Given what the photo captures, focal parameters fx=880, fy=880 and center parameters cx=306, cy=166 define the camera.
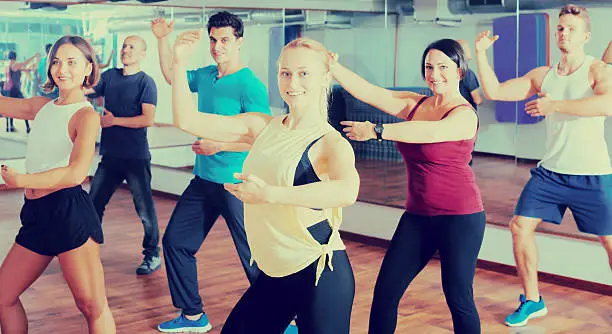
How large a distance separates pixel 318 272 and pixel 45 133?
1.28m

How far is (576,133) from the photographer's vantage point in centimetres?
436

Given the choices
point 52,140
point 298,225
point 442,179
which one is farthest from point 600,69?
point 52,140

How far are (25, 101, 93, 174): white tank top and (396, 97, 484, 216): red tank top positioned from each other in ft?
4.04

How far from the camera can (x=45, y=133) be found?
3.13 meters

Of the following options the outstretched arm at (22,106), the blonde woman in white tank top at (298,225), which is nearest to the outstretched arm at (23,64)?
the outstretched arm at (22,106)

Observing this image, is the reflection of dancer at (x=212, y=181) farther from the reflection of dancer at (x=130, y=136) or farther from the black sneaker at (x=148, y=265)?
the black sneaker at (x=148, y=265)

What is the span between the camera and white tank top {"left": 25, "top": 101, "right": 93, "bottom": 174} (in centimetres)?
312

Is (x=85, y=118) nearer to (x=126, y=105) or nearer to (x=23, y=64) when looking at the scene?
(x=126, y=105)

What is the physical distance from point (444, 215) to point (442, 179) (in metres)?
0.13

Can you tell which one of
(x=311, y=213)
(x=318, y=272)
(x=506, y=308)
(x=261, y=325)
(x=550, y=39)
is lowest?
(x=506, y=308)

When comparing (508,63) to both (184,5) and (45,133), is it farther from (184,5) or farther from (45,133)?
(45,133)

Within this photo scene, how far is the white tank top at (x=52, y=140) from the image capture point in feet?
10.2

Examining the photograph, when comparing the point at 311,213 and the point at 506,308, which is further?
the point at 506,308

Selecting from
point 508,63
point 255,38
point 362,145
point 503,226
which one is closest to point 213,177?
point 503,226
